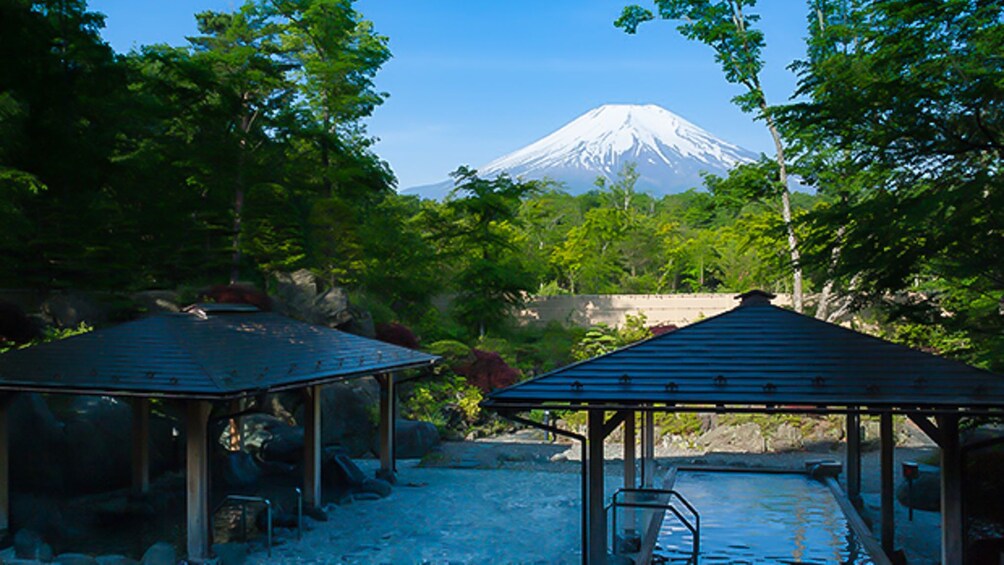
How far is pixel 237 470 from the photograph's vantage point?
13836 millimetres

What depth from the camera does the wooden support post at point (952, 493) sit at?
25.9ft

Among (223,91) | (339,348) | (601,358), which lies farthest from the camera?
(223,91)

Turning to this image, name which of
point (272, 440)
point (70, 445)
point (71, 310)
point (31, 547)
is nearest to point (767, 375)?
point (31, 547)

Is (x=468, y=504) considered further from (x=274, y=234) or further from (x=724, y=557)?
(x=274, y=234)

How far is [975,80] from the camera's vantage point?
10.7 m

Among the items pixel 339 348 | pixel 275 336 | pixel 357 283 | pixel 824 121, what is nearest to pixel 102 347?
pixel 275 336

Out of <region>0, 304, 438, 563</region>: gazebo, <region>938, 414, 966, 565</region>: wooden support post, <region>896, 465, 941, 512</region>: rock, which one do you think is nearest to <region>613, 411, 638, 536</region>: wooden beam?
<region>938, 414, 966, 565</region>: wooden support post

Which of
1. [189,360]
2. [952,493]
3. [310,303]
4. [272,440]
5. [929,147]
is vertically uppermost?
[929,147]

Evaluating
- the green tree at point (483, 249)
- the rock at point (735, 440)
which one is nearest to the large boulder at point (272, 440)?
the rock at point (735, 440)

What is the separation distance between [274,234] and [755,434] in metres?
15.1

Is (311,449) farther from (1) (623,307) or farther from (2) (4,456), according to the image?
(1) (623,307)

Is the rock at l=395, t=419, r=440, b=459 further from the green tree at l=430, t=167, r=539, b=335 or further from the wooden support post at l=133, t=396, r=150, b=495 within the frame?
the green tree at l=430, t=167, r=539, b=335

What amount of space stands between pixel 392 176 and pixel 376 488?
18643 mm

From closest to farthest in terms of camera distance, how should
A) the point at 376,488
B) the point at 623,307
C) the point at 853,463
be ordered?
1. the point at 853,463
2. the point at 376,488
3. the point at 623,307
